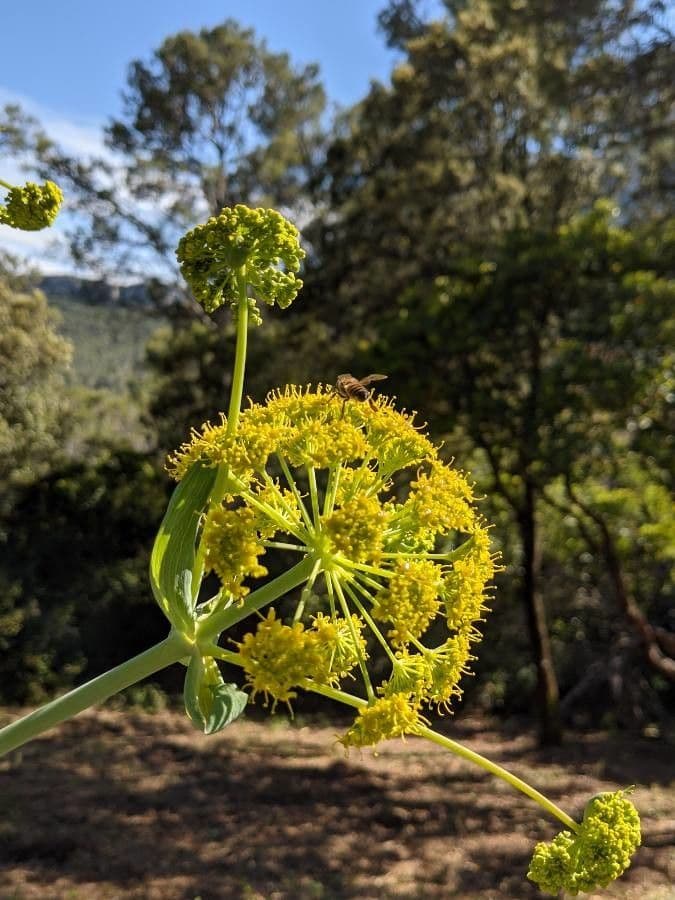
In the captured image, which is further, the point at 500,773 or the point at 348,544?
the point at 348,544

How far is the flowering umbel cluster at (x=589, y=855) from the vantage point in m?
1.56

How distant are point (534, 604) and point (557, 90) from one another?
321 inches

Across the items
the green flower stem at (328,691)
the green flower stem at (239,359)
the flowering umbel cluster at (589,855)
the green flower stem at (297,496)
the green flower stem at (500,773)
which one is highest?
the green flower stem at (239,359)

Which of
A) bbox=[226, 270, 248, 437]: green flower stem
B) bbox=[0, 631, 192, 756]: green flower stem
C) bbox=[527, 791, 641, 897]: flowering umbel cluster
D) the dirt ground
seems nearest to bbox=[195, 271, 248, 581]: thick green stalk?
bbox=[226, 270, 248, 437]: green flower stem

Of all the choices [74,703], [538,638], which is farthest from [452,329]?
[74,703]

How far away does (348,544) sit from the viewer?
1522 mm

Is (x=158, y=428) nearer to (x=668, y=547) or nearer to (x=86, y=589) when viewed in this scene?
(x=86, y=589)

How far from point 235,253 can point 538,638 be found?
12.5 meters

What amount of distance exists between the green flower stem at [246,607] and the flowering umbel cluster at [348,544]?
0.03m

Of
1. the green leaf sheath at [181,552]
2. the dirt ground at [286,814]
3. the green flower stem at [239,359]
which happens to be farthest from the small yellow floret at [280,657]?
the dirt ground at [286,814]

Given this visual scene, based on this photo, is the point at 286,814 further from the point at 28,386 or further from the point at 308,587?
the point at 308,587

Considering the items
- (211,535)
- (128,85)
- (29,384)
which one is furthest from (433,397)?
(128,85)

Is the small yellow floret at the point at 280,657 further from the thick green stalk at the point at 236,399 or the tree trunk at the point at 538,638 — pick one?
the tree trunk at the point at 538,638

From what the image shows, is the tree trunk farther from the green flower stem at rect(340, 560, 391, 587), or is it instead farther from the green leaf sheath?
→ the green leaf sheath
